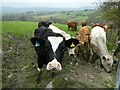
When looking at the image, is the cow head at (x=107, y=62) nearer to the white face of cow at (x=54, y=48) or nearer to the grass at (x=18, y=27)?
the white face of cow at (x=54, y=48)

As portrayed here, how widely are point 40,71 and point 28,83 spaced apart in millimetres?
273

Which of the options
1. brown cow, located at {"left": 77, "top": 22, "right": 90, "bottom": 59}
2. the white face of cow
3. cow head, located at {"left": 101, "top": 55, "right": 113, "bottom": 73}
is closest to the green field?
brown cow, located at {"left": 77, "top": 22, "right": 90, "bottom": 59}

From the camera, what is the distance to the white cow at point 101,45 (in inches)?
162

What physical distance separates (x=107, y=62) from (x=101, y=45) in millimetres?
297

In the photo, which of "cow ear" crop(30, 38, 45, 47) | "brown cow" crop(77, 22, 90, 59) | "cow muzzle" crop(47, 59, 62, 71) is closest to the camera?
"cow muzzle" crop(47, 59, 62, 71)

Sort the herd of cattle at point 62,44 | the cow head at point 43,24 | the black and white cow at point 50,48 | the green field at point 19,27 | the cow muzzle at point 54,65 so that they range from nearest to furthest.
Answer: the cow muzzle at point 54,65 < the black and white cow at point 50,48 < the herd of cattle at point 62,44 < the green field at point 19,27 < the cow head at point 43,24

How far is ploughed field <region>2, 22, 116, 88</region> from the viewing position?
3432 millimetres

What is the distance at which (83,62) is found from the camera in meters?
4.45

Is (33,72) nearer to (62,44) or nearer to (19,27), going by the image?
(62,44)

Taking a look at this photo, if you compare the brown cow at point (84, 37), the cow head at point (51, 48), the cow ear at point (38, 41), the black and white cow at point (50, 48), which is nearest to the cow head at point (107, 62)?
the brown cow at point (84, 37)

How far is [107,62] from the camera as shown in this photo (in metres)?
4.11

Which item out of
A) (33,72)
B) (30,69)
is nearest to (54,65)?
(33,72)

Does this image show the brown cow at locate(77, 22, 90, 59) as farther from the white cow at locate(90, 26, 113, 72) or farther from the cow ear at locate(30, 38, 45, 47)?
the cow ear at locate(30, 38, 45, 47)

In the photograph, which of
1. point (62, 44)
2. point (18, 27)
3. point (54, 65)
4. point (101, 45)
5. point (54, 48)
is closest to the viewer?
point (54, 65)
